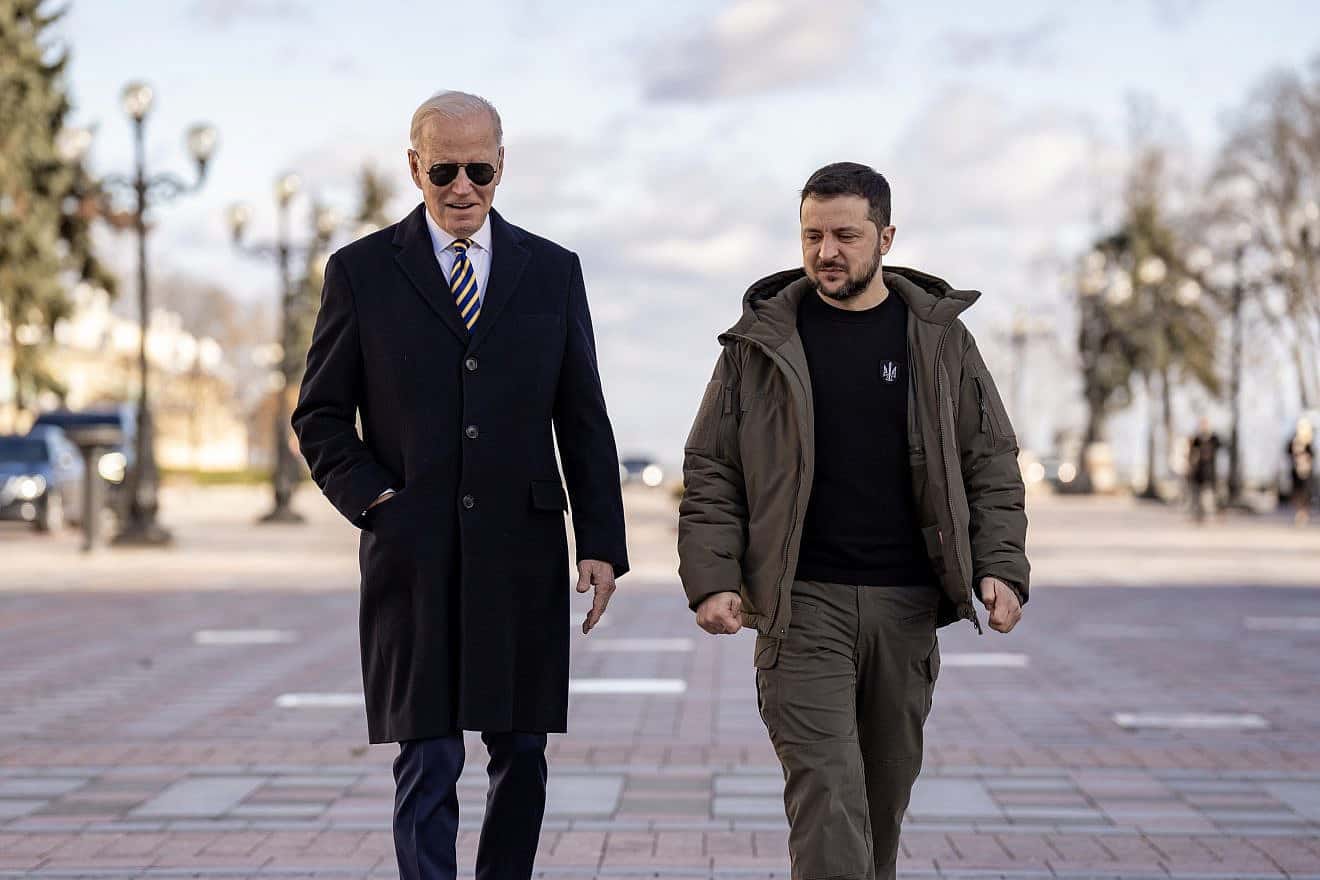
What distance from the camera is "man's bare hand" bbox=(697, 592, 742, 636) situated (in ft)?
14.4

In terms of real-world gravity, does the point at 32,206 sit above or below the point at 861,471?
above

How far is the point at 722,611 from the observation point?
4.38 meters

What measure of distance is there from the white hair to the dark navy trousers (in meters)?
1.36

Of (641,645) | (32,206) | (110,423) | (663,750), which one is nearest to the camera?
(663,750)

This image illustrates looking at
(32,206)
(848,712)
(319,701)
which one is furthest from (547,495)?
(32,206)

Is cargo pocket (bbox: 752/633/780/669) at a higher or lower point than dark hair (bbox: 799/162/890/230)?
lower

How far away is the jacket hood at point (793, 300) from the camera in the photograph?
14.7 ft

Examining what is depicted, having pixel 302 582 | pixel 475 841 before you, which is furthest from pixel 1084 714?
pixel 302 582

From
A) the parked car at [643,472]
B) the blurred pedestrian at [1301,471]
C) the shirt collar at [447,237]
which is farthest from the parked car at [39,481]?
the parked car at [643,472]

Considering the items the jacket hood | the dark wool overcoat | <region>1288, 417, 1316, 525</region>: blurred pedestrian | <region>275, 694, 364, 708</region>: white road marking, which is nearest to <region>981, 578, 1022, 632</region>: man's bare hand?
the jacket hood

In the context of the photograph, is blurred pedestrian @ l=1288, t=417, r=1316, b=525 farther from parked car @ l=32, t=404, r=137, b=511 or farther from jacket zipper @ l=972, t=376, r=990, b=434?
jacket zipper @ l=972, t=376, r=990, b=434

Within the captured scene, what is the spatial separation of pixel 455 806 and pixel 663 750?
4.29 m

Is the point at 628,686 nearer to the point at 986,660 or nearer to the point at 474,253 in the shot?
the point at 986,660

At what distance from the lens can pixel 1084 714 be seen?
32.3 ft
